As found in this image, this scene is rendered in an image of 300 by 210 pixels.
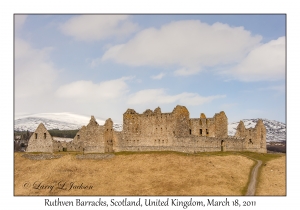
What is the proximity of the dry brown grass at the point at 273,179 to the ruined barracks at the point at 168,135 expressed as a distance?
10.1 m

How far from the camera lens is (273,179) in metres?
56.7

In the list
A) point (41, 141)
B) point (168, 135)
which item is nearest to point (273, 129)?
point (168, 135)

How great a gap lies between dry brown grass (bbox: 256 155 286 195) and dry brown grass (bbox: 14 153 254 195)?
214 centimetres

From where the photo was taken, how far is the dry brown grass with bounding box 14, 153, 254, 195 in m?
54.7

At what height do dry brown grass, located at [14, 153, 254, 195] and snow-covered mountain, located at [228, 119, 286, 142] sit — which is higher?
snow-covered mountain, located at [228, 119, 286, 142]

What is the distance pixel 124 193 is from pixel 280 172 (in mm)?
21092

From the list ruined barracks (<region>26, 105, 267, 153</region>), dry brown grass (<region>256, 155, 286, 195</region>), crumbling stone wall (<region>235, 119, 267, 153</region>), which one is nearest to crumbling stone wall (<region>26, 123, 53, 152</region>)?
ruined barracks (<region>26, 105, 267, 153</region>)

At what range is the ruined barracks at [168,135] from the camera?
238ft

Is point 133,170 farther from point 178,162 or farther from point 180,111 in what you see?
point 180,111

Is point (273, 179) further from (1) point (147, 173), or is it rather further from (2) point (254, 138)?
(2) point (254, 138)

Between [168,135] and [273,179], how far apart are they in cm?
2428

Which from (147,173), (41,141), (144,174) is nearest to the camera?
(144,174)

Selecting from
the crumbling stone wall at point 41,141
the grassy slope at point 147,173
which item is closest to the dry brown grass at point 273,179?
the grassy slope at point 147,173

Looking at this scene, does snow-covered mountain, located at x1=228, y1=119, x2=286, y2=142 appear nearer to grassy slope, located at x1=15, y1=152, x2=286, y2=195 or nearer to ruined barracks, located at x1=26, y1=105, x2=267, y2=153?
ruined barracks, located at x1=26, y1=105, x2=267, y2=153
